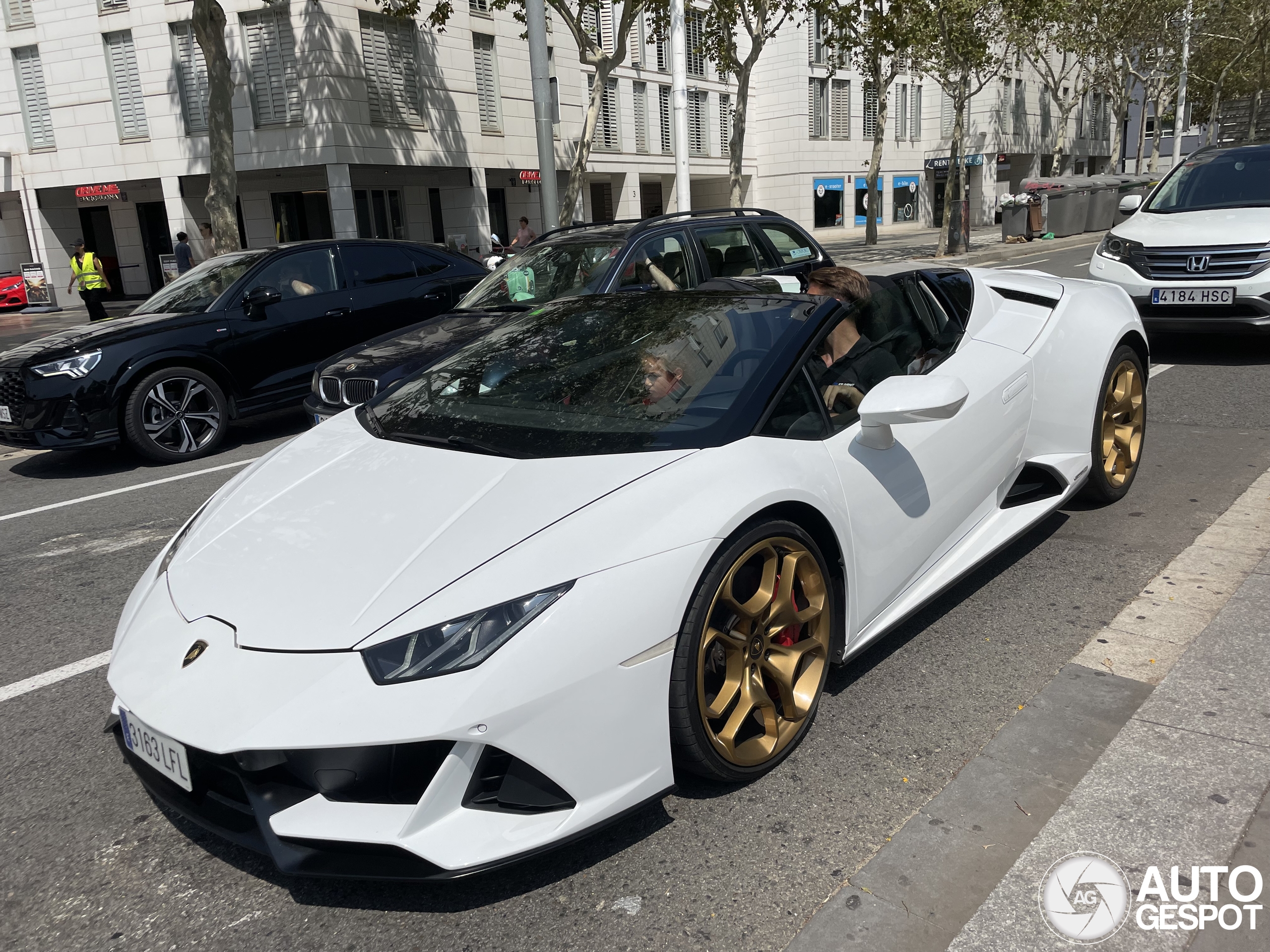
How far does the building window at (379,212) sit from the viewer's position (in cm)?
2906

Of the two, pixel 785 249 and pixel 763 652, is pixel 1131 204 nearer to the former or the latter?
pixel 785 249

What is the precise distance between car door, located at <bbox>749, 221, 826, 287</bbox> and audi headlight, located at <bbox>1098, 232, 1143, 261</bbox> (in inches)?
104

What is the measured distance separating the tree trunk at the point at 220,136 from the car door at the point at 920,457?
48.2ft

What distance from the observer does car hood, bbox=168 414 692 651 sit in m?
2.26

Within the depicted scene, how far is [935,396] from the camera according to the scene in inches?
113

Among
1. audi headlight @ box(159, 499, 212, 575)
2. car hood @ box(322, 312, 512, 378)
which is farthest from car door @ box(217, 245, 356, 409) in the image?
audi headlight @ box(159, 499, 212, 575)

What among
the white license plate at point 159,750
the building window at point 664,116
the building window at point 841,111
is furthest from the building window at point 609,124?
the white license plate at point 159,750

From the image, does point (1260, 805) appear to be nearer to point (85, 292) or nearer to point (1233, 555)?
point (1233, 555)

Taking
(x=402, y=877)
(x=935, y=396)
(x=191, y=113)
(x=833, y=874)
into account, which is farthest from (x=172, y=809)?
(x=191, y=113)

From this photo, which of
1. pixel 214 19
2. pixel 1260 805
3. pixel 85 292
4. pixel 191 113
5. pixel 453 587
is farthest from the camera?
pixel 191 113

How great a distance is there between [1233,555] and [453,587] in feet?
11.3

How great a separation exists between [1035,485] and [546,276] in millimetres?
3980

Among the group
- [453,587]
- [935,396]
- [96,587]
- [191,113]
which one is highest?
[191,113]

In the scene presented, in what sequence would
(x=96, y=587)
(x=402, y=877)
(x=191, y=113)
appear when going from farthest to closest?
(x=191, y=113) < (x=96, y=587) < (x=402, y=877)
